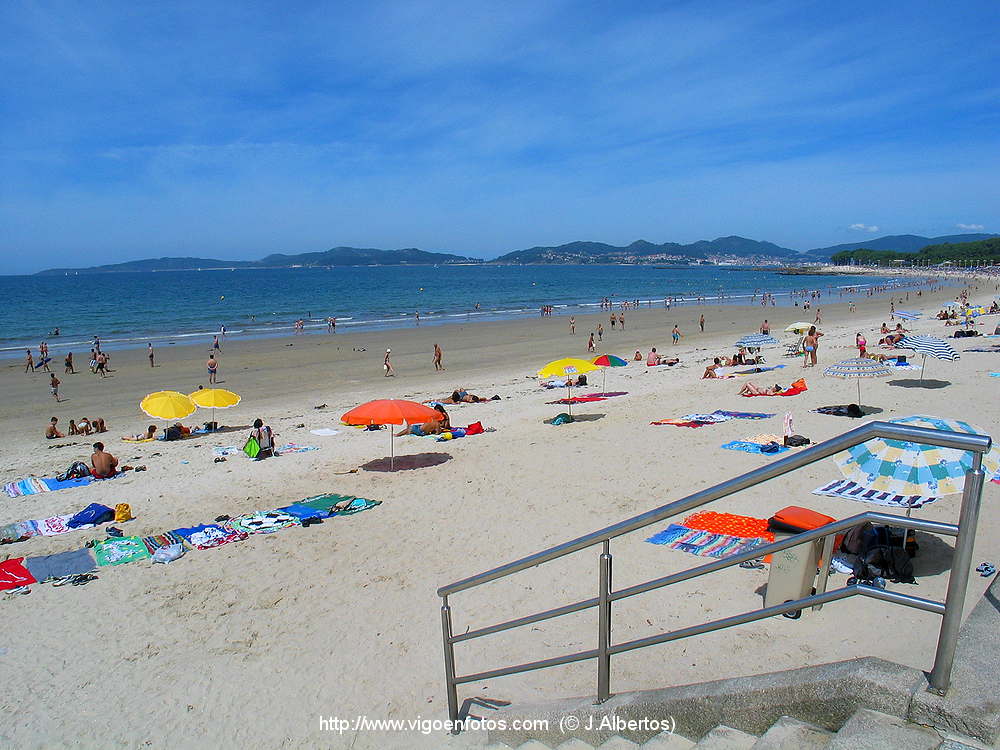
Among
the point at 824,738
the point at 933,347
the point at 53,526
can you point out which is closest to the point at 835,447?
the point at 824,738

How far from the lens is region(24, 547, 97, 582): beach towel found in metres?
8.72

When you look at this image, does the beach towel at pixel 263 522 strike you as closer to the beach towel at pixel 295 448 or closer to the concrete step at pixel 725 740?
the beach towel at pixel 295 448

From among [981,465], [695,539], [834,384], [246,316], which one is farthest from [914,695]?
[246,316]

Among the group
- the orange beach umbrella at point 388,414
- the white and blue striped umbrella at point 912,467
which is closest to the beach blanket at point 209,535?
the orange beach umbrella at point 388,414

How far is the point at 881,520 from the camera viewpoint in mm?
2176

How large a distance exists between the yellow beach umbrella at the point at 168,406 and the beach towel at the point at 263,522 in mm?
5727

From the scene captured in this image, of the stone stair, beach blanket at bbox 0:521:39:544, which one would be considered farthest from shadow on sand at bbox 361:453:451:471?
the stone stair

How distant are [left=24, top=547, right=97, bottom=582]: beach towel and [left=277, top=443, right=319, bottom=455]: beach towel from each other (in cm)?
568

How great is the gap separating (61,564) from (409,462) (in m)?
6.18

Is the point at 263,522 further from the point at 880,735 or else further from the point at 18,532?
the point at 880,735

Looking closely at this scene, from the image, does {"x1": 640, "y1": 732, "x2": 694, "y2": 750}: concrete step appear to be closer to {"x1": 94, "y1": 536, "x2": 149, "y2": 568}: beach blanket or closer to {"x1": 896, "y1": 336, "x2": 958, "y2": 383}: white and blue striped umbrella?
{"x1": 94, "y1": 536, "x2": 149, "y2": 568}: beach blanket

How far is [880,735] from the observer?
213cm

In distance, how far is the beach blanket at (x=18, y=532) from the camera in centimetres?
1009

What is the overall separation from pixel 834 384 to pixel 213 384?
834 inches
